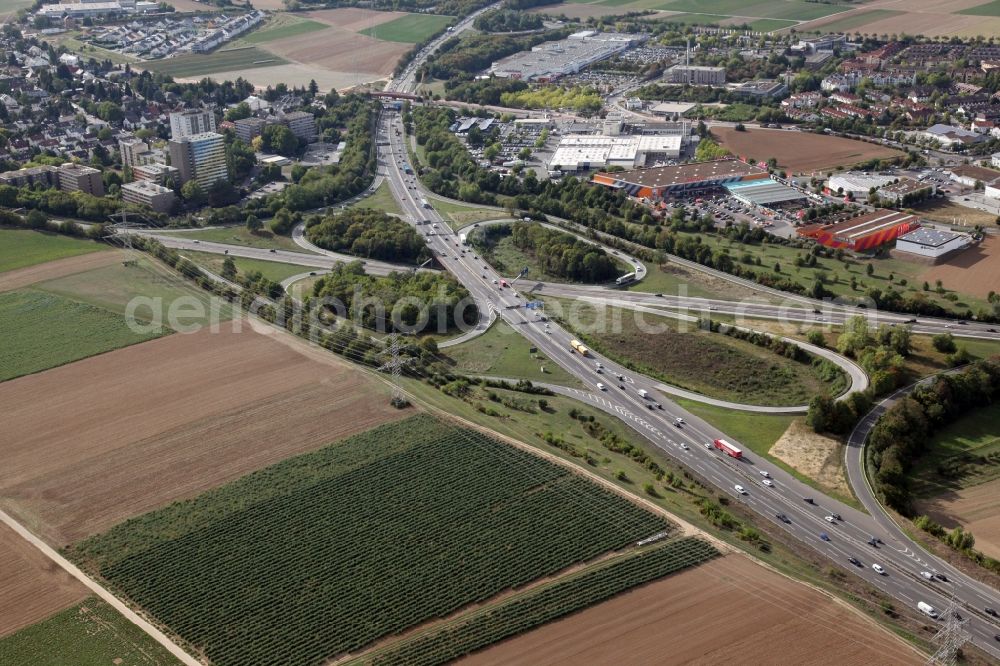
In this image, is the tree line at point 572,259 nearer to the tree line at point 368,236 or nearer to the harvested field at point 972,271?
the tree line at point 368,236

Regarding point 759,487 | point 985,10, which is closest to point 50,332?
point 759,487

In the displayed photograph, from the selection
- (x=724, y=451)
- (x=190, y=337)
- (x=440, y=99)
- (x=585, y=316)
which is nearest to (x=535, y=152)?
(x=440, y=99)

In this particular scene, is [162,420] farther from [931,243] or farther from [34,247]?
[931,243]

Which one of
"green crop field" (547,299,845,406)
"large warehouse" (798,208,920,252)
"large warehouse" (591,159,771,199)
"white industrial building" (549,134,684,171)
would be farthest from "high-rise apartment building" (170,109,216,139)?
"large warehouse" (798,208,920,252)

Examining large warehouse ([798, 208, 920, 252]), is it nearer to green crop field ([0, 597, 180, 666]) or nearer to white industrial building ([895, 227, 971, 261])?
white industrial building ([895, 227, 971, 261])

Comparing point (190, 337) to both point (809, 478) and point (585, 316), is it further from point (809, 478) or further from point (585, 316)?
point (809, 478)

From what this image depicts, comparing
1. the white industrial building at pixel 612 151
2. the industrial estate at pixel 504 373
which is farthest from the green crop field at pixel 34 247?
the white industrial building at pixel 612 151
